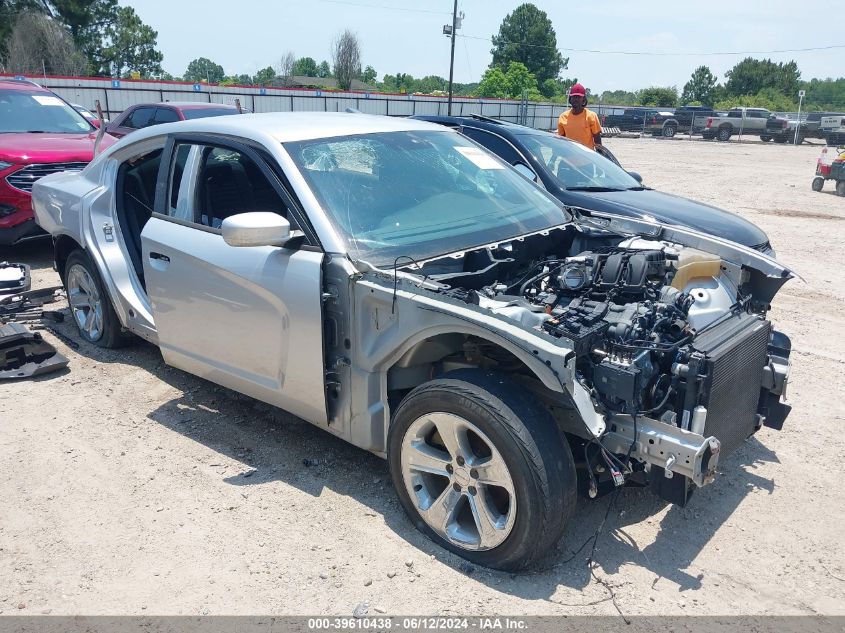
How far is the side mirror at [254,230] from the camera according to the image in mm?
3203

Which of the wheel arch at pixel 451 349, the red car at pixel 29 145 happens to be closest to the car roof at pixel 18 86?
the red car at pixel 29 145

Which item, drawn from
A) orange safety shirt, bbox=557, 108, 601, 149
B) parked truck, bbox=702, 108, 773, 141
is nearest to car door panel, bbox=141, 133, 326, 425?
orange safety shirt, bbox=557, 108, 601, 149

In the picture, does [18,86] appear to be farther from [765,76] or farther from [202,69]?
[202,69]

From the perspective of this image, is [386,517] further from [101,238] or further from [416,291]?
[101,238]

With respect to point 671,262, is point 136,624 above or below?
below

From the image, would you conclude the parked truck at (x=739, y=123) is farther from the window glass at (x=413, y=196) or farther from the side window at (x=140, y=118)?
the window glass at (x=413, y=196)

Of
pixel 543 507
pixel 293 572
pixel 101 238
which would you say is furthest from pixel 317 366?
pixel 101 238

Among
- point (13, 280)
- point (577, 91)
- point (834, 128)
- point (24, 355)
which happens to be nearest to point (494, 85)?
point (834, 128)

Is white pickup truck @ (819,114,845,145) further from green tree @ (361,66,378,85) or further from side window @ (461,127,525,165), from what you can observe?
green tree @ (361,66,378,85)

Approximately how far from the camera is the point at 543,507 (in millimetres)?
2703

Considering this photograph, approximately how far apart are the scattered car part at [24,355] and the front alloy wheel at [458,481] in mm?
3280

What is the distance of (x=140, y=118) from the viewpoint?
13.6 meters

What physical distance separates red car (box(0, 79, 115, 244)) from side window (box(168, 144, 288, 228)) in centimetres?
434

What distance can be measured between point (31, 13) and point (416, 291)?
49.5 meters
